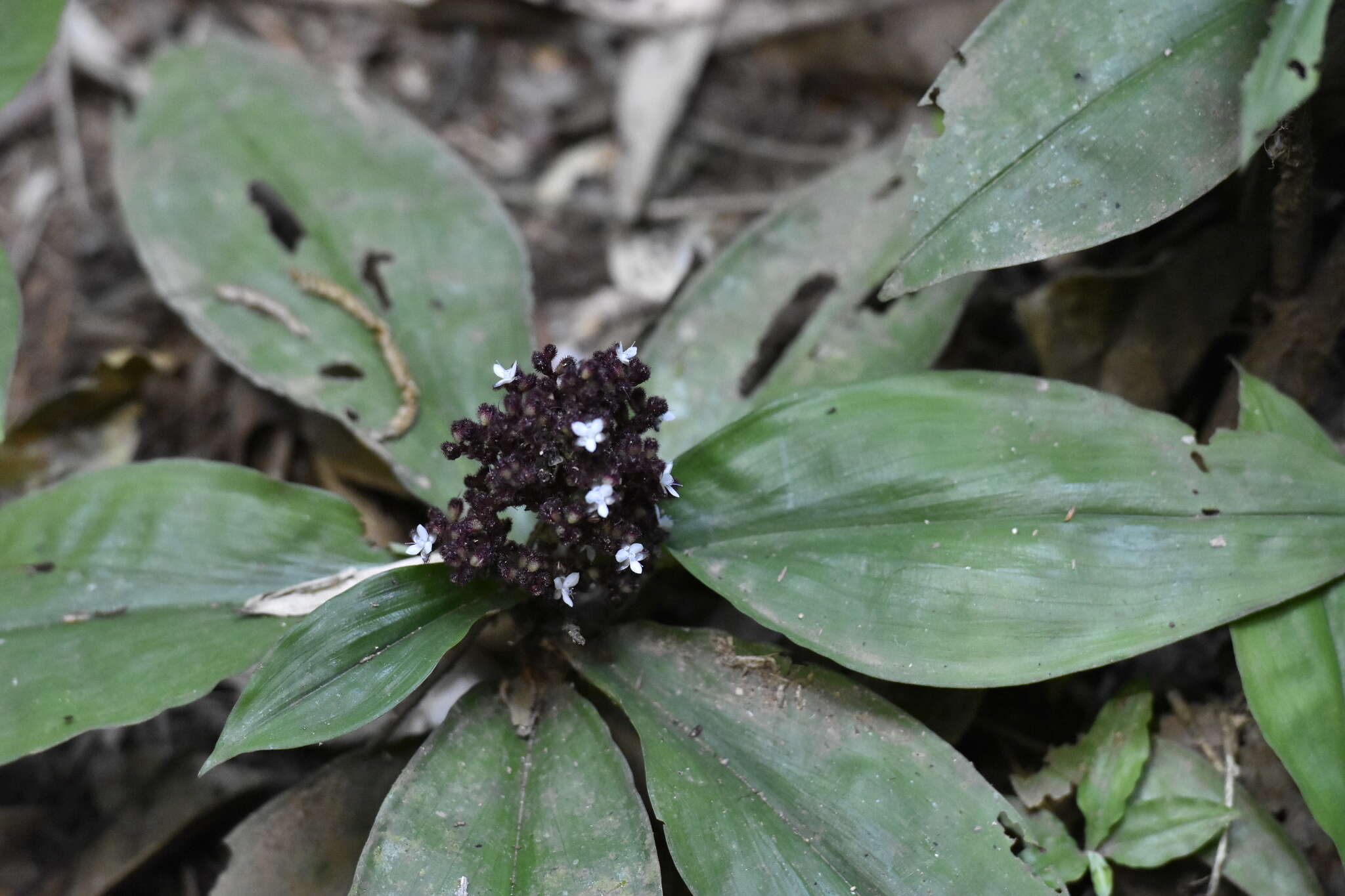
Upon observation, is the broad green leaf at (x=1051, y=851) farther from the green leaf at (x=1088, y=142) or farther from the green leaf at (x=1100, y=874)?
the green leaf at (x=1088, y=142)

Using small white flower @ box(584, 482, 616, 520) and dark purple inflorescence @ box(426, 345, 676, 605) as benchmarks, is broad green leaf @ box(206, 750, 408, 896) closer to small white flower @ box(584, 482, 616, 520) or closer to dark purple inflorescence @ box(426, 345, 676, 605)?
dark purple inflorescence @ box(426, 345, 676, 605)

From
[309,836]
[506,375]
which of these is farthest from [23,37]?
[309,836]

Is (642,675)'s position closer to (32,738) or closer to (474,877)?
(474,877)

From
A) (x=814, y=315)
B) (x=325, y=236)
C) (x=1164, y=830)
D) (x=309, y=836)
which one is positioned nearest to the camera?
(x=1164, y=830)

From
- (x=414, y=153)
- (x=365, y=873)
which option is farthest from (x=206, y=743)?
(x=414, y=153)

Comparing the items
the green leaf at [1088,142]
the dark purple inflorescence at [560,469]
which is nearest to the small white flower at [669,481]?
the dark purple inflorescence at [560,469]

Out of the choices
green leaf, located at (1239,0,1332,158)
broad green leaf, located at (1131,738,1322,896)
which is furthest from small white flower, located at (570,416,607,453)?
broad green leaf, located at (1131,738,1322,896)

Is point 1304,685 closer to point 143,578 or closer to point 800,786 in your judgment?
point 800,786
